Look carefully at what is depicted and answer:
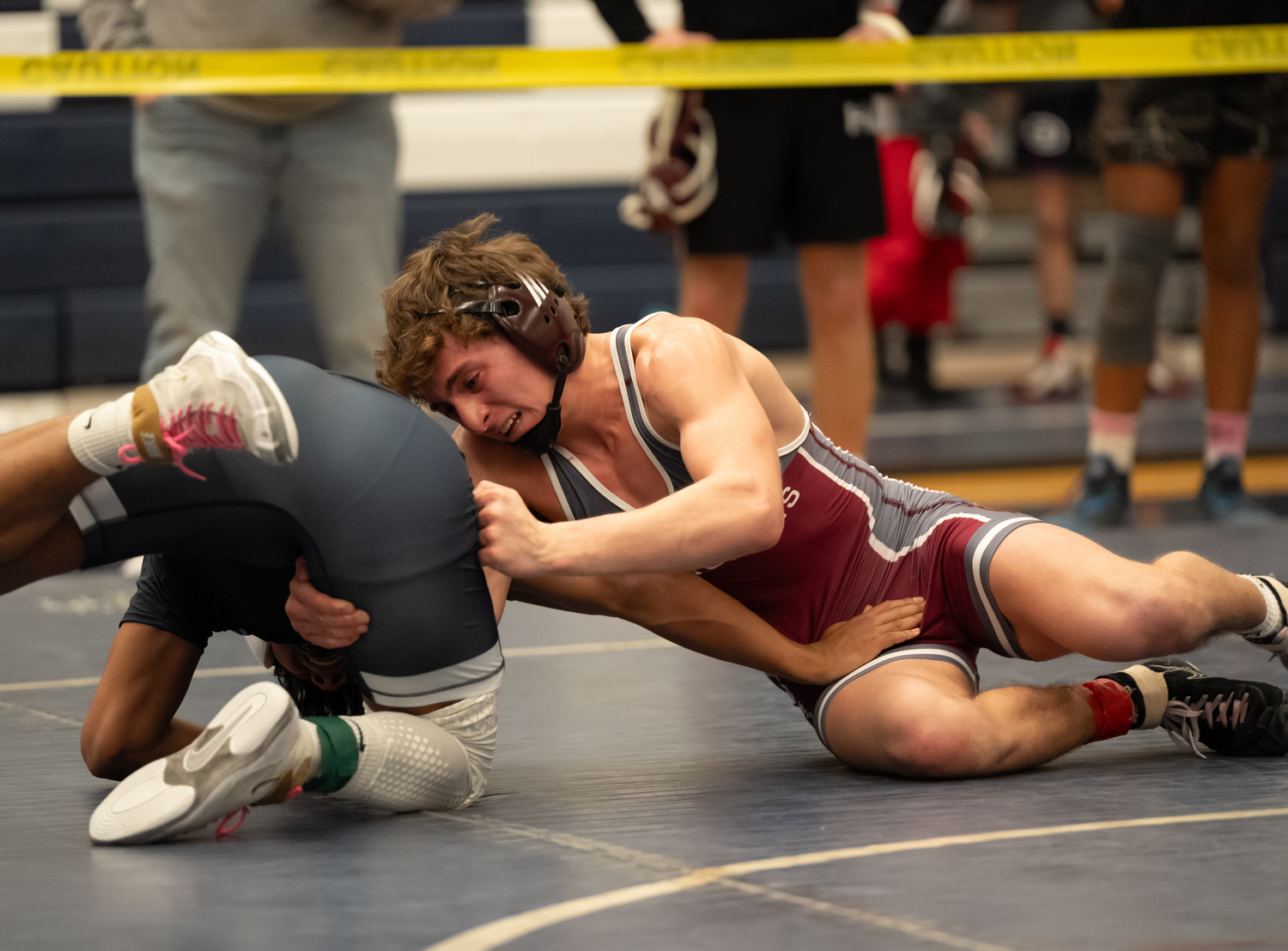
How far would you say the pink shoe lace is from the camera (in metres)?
1.71

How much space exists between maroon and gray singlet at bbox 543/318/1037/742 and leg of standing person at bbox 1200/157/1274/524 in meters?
2.05

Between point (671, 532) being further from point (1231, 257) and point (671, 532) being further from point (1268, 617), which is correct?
point (1231, 257)

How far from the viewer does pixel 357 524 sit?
1.81 metres

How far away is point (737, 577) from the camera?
2.21 m

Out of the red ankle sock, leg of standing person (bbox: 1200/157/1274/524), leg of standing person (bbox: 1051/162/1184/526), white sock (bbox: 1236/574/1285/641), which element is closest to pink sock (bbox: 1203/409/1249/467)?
leg of standing person (bbox: 1200/157/1274/524)

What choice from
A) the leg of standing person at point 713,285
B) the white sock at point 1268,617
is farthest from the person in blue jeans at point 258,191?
the white sock at point 1268,617

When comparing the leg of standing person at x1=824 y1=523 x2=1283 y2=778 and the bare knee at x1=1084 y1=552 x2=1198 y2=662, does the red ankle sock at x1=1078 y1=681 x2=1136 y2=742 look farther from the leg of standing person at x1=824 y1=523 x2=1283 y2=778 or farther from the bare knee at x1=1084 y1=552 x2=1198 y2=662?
the bare knee at x1=1084 y1=552 x2=1198 y2=662

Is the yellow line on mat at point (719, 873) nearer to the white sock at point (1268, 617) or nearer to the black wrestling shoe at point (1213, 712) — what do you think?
the black wrestling shoe at point (1213, 712)

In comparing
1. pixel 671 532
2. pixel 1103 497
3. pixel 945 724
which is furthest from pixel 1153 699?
pixel 1103 497

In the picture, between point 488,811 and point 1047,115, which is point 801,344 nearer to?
point 1047,115

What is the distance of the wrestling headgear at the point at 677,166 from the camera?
12.6 ft

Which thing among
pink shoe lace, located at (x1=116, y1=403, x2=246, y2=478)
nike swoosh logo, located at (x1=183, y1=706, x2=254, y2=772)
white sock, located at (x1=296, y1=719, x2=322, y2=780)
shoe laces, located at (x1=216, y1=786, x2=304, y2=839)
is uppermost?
pink shoe lace, located at (x1=116, y1=403, x2=246, y2=478)

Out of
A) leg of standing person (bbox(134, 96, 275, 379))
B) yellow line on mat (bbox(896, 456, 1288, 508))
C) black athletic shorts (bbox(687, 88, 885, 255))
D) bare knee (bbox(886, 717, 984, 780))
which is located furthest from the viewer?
yellow line on mat (bbox(896, 456, 1288, 508))

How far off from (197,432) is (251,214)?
207 cm
